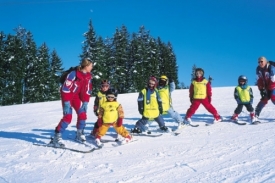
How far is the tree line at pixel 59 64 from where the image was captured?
129 feet

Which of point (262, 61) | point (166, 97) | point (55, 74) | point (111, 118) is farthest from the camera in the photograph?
point (55, 74)

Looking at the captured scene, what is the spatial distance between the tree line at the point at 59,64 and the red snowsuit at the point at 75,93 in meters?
34.6

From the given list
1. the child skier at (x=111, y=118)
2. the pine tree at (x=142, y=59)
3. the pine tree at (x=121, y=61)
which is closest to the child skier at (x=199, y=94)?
the child skier at (x=111, y=118)

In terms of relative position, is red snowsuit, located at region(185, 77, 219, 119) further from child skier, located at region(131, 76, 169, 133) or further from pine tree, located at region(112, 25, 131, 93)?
pine tree, located at region(112, 25, 131, 93)

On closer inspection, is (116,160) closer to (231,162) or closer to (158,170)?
(158,170)

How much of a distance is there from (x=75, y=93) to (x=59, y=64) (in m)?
44.9

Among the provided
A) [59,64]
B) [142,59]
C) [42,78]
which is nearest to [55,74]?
[59,64]

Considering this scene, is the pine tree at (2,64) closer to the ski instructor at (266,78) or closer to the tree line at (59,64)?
the tree line at (59,64)

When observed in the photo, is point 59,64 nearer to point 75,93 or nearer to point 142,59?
point 142,59

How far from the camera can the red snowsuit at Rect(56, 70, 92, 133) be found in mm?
6570

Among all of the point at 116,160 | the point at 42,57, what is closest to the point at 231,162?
the point at 116,160

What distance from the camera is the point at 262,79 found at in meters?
9.10

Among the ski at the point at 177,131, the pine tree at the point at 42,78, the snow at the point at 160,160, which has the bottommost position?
the snow at the point at 160,160

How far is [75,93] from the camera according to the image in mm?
6773
